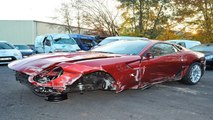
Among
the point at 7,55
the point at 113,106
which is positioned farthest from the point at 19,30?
the point at 113,106

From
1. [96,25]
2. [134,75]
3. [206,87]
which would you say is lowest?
[206,87]

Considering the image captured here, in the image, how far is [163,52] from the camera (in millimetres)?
6168

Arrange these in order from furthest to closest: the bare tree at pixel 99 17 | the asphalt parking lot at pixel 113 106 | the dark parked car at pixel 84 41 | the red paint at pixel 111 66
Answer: the bare tree at pixel 99 17
the dark parked car at pixel 84 41
the red paint at pixel 111 66
the asphalt parking lot at pixel 113 106

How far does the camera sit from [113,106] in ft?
15.3

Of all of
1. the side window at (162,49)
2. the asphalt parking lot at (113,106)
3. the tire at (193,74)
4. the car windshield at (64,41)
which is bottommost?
the asphalt parking lot at (113,106)

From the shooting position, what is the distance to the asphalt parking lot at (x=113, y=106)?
4.09 meters

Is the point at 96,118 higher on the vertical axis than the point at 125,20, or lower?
lower

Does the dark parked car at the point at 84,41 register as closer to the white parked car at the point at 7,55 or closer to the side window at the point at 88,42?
the side window at the point at 88,42

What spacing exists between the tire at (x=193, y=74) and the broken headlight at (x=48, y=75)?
386 centimetres

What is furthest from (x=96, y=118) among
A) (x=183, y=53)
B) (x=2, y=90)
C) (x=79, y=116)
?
(x=183, y=53)

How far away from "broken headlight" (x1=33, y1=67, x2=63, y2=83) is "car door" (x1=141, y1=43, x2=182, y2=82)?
191 centimetres

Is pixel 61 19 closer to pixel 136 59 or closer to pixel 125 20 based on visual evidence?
pixel 125 20

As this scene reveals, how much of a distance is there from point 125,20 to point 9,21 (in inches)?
686

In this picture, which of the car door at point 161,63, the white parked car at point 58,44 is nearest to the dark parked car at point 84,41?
the white parked car at point 58,44
